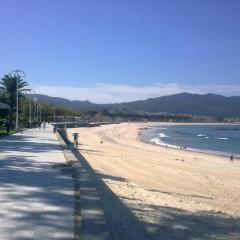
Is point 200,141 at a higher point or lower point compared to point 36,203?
lower

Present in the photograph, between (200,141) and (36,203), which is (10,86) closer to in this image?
(200,141)

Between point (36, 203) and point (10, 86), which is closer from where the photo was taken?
point (36, 203)

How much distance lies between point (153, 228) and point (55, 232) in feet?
7.30

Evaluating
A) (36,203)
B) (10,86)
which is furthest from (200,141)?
(36,203)

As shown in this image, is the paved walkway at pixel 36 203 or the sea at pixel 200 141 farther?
the sea at pixel 200 141

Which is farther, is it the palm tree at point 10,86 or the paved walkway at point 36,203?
the palm tree at point 10,86

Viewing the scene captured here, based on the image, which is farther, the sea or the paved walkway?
the sea

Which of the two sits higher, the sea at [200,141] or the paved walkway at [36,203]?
the paved walkway at [36,203]

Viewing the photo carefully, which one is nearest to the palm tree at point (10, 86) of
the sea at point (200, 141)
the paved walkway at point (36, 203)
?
the sea at point (200, 141)

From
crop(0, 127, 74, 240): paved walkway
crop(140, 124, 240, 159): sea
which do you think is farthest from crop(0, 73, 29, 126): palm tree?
crop(0, 127, 74, 240): paved walkway

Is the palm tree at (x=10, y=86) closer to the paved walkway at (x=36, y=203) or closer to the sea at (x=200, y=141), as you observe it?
the sea at (x=200, y=141)

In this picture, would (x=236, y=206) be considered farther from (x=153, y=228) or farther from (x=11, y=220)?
(x=11, y=220)

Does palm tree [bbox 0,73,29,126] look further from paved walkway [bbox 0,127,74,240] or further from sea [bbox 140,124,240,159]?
paved walkway [bbox 0,127,74,240]

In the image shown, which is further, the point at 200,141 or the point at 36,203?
the point at 200,141
